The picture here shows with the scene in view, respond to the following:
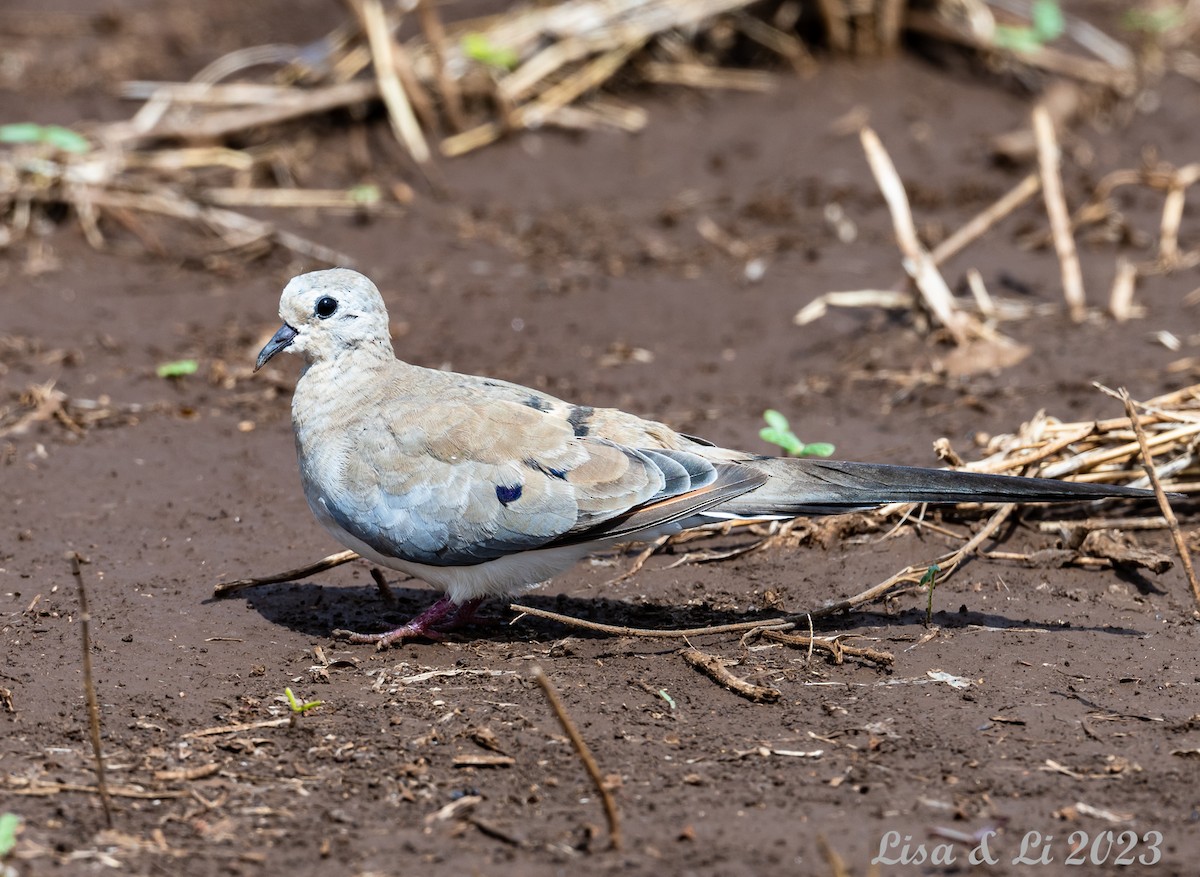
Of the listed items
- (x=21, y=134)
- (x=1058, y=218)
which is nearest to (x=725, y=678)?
(x=1058, y=218)

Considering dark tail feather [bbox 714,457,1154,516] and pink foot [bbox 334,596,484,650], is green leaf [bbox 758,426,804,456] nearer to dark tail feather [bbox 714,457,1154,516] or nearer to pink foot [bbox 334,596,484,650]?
dark tail feather [bbox 714,457,1154,516]

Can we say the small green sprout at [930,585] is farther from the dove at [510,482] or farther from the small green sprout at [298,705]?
the small green sprout at [298,705]

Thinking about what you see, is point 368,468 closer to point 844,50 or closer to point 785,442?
point 785,442

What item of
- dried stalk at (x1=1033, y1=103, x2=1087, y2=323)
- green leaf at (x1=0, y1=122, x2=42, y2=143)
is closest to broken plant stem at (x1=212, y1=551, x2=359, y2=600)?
dried stalk at (x1=1033, y1=103, x2=1087, y2=323)

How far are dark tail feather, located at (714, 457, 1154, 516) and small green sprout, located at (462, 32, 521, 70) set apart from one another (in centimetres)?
614

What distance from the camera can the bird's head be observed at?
A: 468 centimetres

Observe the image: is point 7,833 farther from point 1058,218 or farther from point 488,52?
point 488,52

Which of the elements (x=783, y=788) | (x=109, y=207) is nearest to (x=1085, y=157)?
(x=109, y=207)

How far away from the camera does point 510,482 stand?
4.37 m

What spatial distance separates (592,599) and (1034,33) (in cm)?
747

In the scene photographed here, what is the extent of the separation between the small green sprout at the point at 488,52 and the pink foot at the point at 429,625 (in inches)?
234

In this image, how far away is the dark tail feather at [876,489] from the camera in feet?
13.6

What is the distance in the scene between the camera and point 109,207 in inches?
341

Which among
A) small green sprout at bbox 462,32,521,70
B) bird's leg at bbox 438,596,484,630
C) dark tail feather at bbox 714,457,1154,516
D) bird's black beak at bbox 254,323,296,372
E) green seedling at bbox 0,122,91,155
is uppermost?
green seedling at bbox 0,122,91,155
